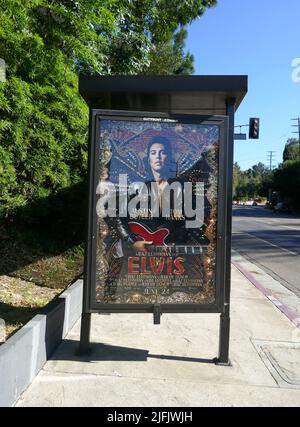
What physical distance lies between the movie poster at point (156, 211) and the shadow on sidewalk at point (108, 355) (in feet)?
1.96

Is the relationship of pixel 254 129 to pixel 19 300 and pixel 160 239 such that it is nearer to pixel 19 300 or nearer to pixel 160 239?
pixel 19 300

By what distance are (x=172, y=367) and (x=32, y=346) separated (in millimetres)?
1386

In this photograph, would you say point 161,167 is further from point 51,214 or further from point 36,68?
point 51,214

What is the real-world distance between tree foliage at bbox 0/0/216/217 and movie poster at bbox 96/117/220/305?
3.83 ft

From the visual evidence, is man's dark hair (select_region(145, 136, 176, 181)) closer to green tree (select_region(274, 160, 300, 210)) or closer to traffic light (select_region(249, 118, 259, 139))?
traffic light (select_region(249, 118, 259, 139))

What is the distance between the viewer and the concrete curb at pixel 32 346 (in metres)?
3.54

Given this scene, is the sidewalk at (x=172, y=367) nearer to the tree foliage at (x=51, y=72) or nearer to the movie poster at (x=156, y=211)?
the movie poster at (x=156, y=211)

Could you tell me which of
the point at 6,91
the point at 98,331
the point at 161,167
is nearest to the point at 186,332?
the point at 98,331

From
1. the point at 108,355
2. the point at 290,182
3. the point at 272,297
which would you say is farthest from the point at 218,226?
the point at 290,182

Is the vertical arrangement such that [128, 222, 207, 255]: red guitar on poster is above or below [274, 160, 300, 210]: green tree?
below

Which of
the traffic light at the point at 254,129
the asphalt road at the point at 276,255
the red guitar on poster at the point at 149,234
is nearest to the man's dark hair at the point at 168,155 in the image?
the red guitar on poster at the point at 149,234

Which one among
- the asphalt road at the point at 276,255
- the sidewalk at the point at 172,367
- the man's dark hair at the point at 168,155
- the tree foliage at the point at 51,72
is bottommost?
the asphalt road at the point at 276,255

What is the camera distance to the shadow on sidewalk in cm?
489

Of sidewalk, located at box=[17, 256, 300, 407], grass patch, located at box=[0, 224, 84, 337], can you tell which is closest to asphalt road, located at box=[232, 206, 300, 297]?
sidewalk, located at box=[17, 256, 300, 407]
